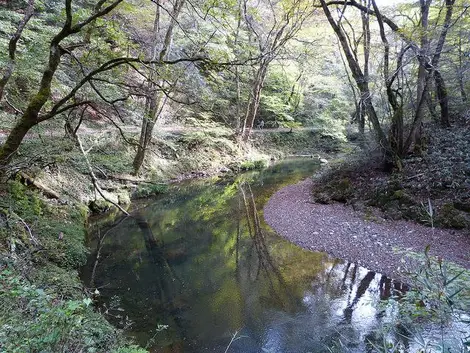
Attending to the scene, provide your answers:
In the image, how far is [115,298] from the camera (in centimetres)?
538

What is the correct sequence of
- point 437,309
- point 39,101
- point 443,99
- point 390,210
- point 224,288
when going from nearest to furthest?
point 437,309
point 39,101
point 224,288
point 390,210
point 443,99

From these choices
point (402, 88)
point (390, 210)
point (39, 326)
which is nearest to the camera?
point (39, 326)

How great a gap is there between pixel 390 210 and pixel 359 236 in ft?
5.43

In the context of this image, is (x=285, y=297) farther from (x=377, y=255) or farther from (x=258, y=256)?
(x=377, y=255)

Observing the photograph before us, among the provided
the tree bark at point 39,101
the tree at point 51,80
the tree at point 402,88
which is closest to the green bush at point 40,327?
the tree at point 51,80

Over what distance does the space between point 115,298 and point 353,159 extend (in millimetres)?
9437

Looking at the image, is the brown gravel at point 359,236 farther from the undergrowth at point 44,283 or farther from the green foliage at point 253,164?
the green foliage at point 253,164

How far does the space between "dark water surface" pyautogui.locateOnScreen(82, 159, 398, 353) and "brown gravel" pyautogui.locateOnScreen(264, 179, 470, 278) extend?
370 millimetres

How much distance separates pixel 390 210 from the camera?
338 inches

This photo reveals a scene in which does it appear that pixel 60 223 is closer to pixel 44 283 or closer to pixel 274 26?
pixel 44 283

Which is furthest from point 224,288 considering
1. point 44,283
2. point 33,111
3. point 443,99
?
point 443,99

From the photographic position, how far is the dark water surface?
446 centimetres

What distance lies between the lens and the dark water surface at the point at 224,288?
446cm

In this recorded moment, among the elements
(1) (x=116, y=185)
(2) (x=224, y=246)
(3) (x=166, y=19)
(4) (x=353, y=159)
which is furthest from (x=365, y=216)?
(3) (x=166, y=19)
